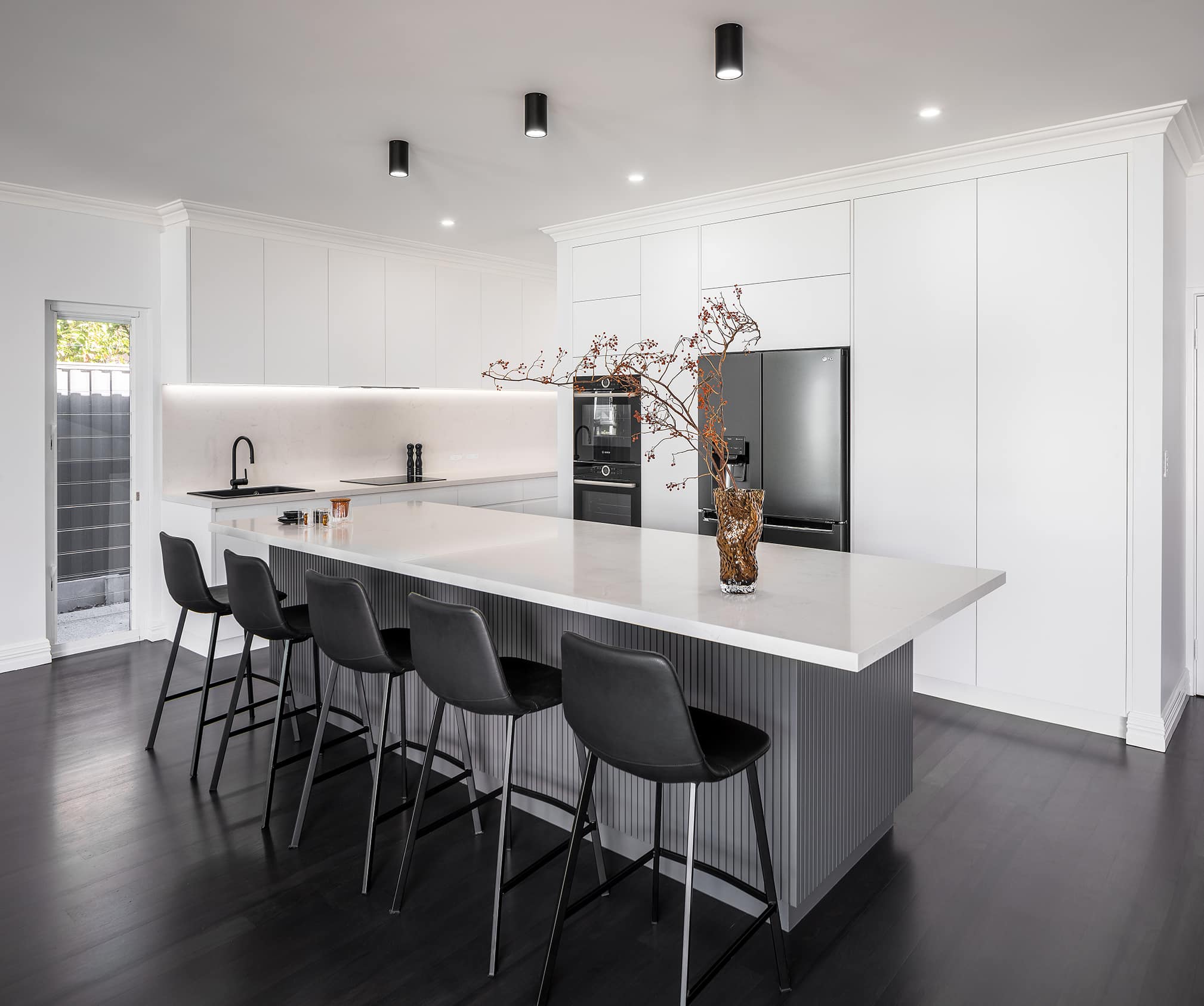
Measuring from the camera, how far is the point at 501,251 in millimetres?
6371

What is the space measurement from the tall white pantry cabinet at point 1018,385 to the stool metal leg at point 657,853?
2.30 meters

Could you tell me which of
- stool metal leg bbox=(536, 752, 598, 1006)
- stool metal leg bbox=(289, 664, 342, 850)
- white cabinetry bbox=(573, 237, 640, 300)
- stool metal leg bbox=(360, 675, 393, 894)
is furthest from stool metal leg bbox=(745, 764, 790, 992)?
white cabinetry bbox=(573, 237, 640, 300)

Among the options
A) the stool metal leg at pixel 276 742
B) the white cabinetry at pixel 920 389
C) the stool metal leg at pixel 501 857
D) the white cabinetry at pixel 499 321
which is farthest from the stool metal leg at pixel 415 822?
the white cabinetry at pixel 499 321

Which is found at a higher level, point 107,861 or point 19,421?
point 19,421

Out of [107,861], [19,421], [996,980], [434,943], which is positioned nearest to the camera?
[996,980]

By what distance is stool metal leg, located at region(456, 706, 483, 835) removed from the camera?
9.38ft

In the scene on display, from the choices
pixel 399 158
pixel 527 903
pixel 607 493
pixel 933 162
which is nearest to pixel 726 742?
pixel 527 903

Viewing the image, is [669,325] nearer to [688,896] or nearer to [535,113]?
[535,113]

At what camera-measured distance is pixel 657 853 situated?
89.9 inches

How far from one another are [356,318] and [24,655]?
113 inches

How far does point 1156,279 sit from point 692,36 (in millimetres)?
2220

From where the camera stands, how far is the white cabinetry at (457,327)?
20.9 ft

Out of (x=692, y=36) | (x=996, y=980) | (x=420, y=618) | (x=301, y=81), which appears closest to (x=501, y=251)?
(x=301, y=81)

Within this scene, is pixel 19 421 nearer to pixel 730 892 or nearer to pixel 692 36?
pixel 692 36
